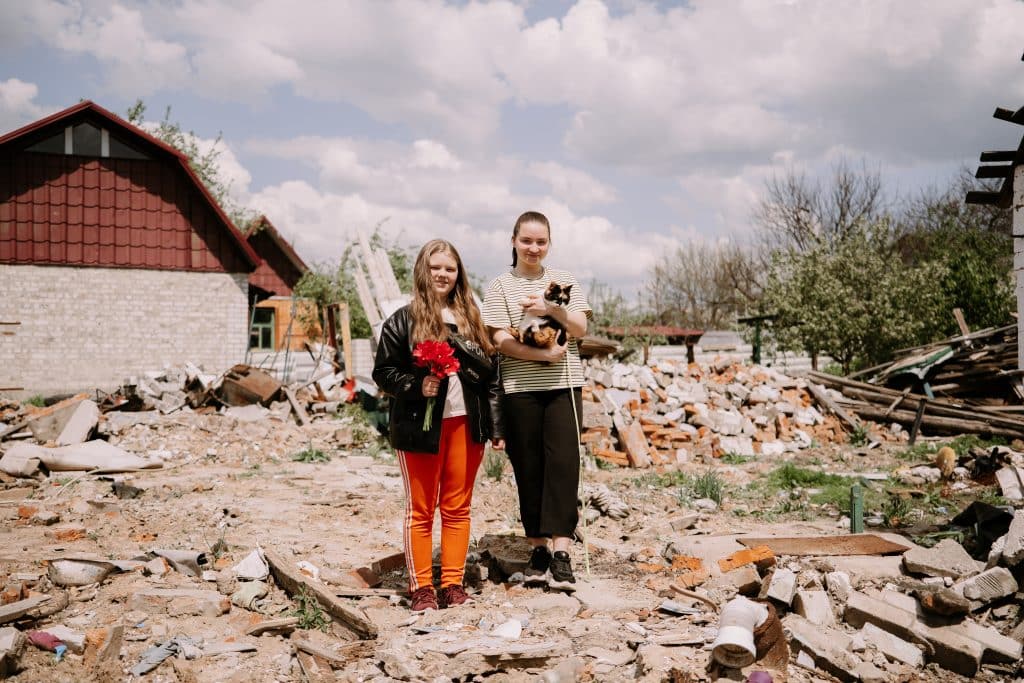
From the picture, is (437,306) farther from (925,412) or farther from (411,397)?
(925,412)

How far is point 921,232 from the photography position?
92.7ft

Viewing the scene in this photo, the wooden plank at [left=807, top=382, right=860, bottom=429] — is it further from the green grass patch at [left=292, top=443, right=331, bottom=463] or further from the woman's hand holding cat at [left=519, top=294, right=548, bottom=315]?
the woman's hand holding cat at [left=519, top=294, right=548, bottom=315]

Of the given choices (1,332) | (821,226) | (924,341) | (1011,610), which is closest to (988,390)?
(924,341)

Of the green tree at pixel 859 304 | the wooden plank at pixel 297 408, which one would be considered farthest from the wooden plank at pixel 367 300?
the green tree at pixel 859 304

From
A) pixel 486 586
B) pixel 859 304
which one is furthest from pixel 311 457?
pixel 859 304

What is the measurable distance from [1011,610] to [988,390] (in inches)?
439

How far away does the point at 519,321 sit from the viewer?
4.19 m

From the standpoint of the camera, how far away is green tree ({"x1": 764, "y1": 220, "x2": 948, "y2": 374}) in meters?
16.7

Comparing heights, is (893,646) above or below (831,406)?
below

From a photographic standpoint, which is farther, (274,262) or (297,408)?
(274,262)

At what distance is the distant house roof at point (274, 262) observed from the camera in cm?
2620

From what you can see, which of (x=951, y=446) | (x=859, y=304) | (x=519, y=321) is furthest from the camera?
(x=859, y=304)

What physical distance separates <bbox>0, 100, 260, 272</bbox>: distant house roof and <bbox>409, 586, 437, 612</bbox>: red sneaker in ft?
46.8

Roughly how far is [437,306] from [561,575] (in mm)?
1692
